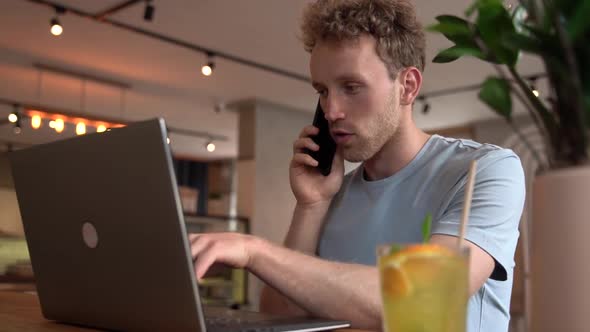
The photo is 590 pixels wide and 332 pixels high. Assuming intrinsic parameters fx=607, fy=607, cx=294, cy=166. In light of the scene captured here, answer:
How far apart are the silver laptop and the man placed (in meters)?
0.39

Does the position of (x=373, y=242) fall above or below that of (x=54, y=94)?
below

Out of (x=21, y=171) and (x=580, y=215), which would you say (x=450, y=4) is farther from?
(x=580, y=215)

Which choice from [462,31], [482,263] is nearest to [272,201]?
[482,263]

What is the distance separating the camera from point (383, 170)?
1.51m

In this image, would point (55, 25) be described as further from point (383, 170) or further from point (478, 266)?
point (478, 266)

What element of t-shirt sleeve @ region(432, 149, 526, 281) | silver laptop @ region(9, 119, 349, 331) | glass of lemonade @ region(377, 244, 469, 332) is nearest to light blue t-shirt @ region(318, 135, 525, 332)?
t-shirt sleeve @ region(432, 149, 526, 281)

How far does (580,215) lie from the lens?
470 mm

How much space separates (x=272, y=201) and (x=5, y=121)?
11.6ft

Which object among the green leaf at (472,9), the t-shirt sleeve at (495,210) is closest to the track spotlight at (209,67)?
the t-shirt sleeve at (495,210)

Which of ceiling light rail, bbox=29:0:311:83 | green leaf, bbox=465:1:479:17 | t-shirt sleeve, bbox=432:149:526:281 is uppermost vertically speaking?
ceiling light rail, bbox=29:0:311:83

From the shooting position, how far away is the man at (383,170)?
1162 mm

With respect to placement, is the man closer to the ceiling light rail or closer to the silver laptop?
the silver laptop

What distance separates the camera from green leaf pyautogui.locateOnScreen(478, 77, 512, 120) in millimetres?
498

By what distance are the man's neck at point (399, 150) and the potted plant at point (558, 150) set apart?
0.97 metres
